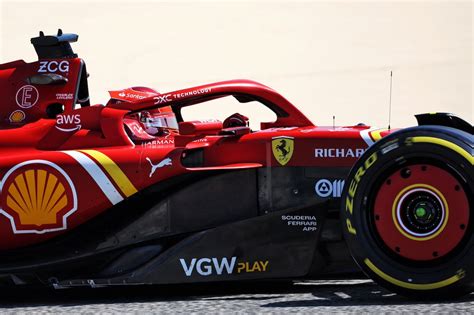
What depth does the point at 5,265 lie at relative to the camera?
713 centimetres

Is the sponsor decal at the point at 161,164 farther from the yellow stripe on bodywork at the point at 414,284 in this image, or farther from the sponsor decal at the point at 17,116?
the yellow stripe on bodywork at the point at 414,284

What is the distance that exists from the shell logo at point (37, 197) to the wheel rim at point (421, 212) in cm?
230

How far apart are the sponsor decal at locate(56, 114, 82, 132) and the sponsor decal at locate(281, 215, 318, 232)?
1793mm

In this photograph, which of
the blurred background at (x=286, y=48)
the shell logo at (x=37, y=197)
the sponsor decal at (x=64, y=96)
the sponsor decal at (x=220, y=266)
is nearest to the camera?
the sponsor decal at (x=220, y=266)

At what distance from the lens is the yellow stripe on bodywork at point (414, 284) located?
5.73m

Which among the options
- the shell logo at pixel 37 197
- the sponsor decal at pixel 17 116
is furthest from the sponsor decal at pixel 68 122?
the sponsor decal at pixel 17 116

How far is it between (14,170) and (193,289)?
153 centimetres

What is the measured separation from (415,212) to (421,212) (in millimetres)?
41

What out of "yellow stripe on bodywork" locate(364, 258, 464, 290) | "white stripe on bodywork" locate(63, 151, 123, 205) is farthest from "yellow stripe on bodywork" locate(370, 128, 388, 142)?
"white stripe on bodywork" locate(63, 151, 123, 205)

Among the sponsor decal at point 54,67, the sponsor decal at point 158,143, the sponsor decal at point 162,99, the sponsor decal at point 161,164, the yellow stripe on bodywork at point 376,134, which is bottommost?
the sponsor decal at point 161,164

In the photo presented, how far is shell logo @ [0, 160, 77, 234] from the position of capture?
7.05 m

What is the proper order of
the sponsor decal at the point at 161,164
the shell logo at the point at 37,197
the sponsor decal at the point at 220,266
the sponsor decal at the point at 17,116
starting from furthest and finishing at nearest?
1. the sponsor decal at the point at 17,116
2. the shell logo at the point at 37,197
3. the sponsor decal at the point at 161,164
4. the sponsor decal at the point at 220,266

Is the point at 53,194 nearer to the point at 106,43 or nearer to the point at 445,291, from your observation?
the point at 445,291

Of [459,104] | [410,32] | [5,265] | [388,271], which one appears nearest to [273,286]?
[388,271]
